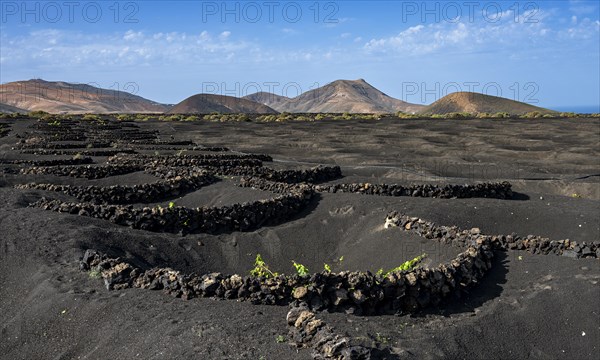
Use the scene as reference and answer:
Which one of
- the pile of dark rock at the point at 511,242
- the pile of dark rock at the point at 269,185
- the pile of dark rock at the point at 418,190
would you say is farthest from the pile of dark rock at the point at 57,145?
the pile of dark rock at the point at 511,242

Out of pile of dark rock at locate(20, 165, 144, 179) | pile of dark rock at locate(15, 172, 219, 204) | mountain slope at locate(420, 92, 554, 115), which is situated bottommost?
pile of dark rock at locate(15, 172, 219, 204)

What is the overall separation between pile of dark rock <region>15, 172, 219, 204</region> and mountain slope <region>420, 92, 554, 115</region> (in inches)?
4885

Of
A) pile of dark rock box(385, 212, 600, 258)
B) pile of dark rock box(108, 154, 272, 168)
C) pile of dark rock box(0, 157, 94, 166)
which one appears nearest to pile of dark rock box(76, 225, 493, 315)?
pile of dark rock box(385, 212, 600, 258)

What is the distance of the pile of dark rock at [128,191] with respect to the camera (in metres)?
17.5

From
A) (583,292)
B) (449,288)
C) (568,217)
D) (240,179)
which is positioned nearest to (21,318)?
(449,288)

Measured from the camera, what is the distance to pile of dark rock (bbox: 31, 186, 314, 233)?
13969mm

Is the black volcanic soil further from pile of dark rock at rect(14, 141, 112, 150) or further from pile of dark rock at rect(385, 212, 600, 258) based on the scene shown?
pile of dark rock at rect(14, 141, 112, 150)

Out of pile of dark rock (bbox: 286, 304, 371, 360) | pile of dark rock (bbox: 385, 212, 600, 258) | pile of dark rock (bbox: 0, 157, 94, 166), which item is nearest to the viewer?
pile of dark rock (bbox: 286, 304, 371, 360)

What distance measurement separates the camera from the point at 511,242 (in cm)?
1145

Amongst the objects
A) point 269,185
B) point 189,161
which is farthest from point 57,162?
point 269,185

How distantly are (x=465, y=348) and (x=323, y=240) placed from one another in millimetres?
6933

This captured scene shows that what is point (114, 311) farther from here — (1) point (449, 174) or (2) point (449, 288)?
(1) point (449, 174)

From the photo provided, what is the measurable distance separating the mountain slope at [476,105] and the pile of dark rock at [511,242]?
5023 inches

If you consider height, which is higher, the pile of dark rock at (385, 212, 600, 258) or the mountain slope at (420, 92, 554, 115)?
the mountain slope at (420, 92, 554, 115)
